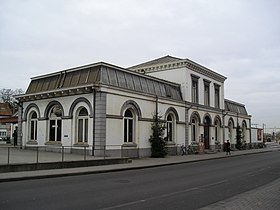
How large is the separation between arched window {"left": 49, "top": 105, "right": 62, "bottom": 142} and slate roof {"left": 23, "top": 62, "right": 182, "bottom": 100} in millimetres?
1758

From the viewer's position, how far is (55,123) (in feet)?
88.6

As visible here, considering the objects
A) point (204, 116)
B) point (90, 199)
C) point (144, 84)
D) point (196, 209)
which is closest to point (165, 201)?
point (196, 209)

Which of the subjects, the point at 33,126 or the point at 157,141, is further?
the point at 33,126

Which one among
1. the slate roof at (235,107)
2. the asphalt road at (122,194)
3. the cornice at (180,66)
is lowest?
the asphalt road at (122,194)

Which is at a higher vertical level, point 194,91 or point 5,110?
point 5,110

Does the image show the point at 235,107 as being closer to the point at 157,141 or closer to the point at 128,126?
the point at 157,141

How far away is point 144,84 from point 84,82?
6.02m

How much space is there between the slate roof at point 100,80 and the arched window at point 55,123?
5.77 ft

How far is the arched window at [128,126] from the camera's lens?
25719 millimetres

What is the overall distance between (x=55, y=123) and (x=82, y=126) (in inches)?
138

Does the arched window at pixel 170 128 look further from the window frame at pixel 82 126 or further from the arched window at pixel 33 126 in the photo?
the arched window at pixel 33 126

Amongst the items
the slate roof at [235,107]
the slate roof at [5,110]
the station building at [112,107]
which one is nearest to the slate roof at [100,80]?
the station building at [112,107]

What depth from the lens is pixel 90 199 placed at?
9180 mm

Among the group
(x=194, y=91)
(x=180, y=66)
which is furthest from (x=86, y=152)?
(x=194, y=91)
